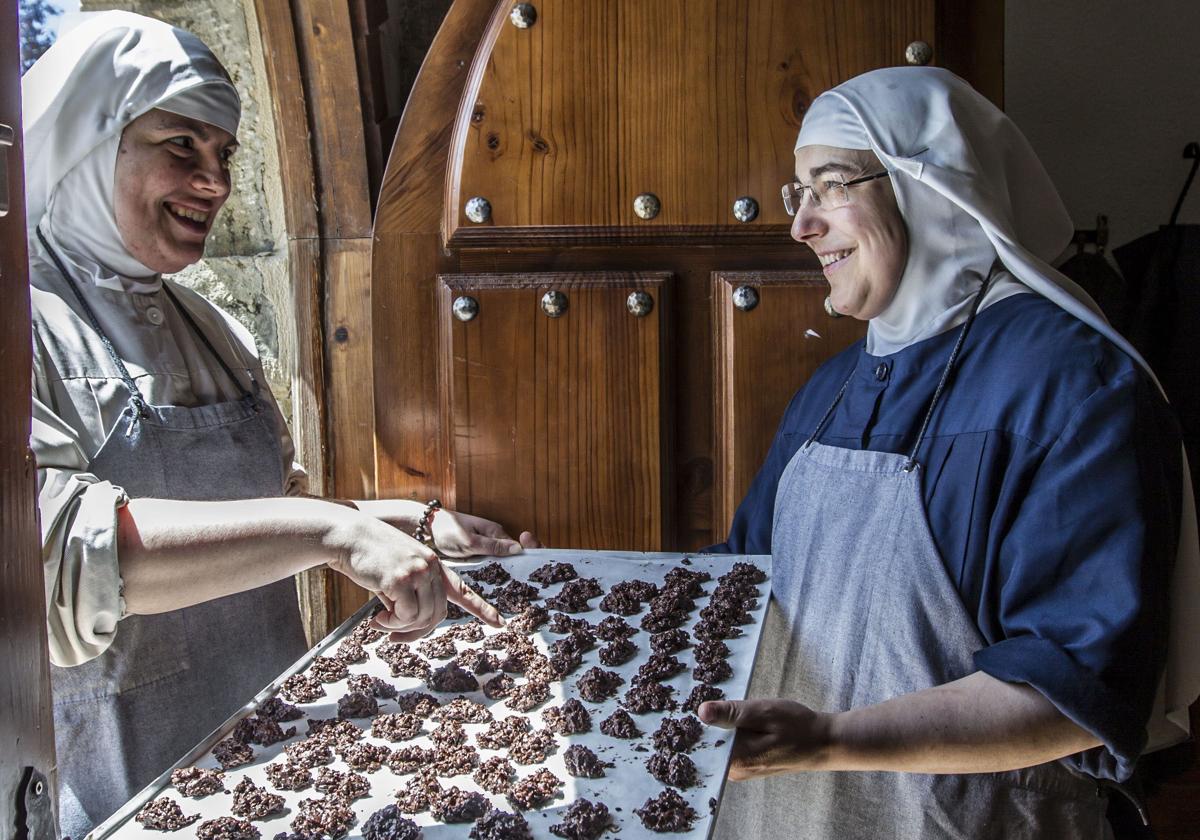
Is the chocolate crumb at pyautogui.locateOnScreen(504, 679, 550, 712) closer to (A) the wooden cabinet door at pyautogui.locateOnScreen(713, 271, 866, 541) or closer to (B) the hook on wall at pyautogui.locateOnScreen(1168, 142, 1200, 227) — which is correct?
(A) the wooden cabinet door at pyautogui.locateOnScreen(713, 271, 866, 541)

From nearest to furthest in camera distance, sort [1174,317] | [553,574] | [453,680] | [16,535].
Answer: [16,535] → [453,680] → [553,574] → [1174,317]

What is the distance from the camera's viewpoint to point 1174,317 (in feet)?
7.82

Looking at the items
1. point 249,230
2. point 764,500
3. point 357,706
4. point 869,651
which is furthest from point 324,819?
point 249,230

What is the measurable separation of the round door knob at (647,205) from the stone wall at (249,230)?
1122 mm

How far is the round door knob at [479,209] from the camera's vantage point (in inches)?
81.1

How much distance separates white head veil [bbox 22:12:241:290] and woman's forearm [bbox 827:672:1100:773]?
4.68 ft

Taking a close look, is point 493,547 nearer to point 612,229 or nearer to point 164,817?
point 612,229

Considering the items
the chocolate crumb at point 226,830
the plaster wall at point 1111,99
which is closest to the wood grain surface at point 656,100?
the plaster wall at point 1111,99

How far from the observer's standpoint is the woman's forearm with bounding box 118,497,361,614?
1253 millimetres

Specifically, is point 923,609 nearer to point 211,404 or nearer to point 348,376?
point 211,404

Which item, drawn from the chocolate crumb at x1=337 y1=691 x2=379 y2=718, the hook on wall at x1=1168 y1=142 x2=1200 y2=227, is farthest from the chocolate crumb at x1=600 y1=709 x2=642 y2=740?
the hook on wall at x1=1168 y1=142 x2=1200 y2=227

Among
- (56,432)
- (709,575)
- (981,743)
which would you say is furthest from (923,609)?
(56,432)

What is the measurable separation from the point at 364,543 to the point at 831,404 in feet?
2.93

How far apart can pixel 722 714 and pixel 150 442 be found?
3.52 ft
